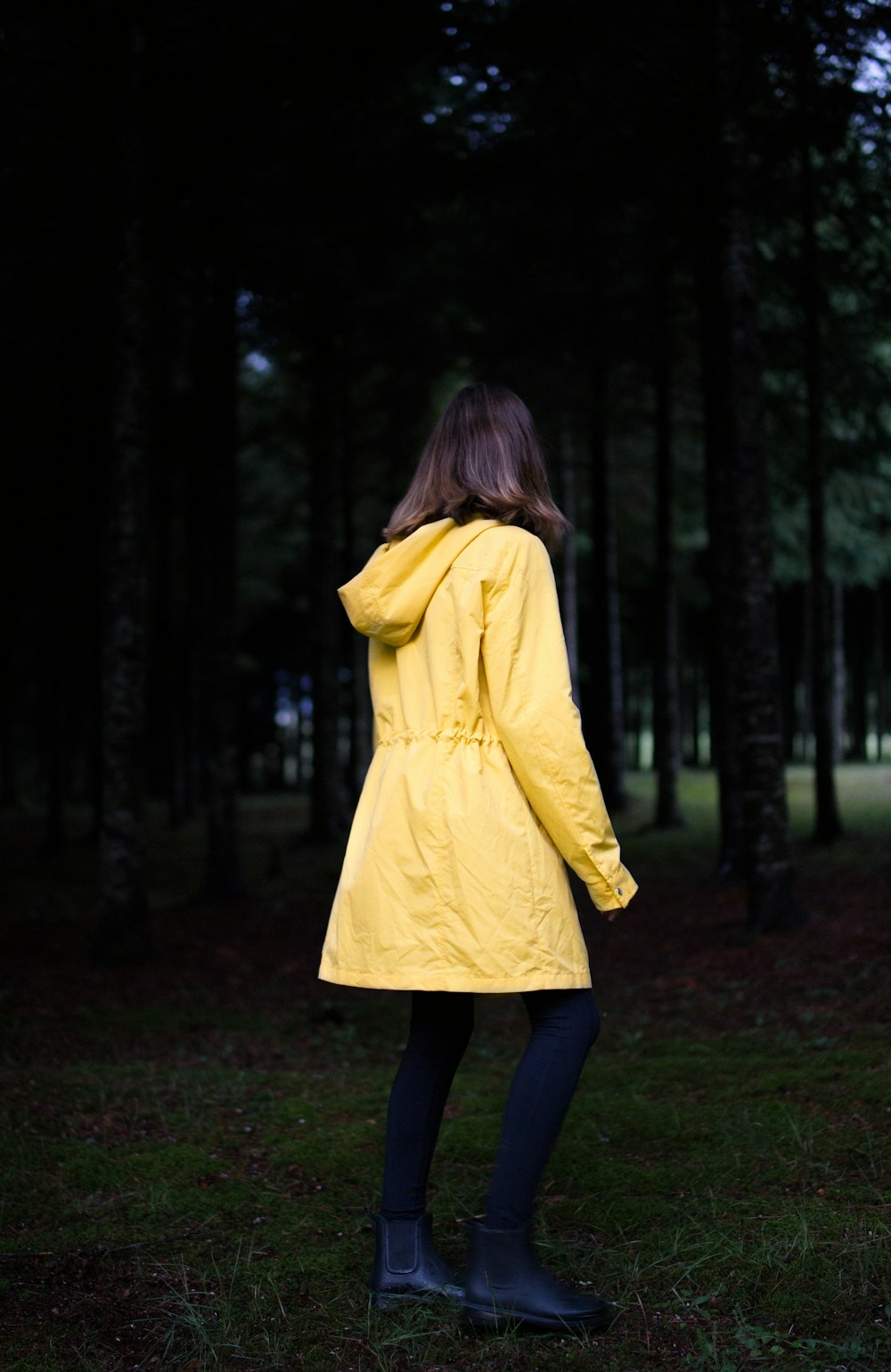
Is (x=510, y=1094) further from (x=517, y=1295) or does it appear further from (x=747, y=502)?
(x=747, y=502)

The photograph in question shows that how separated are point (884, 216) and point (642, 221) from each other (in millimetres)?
2409

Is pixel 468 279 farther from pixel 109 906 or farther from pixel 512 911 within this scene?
pixel 512 911

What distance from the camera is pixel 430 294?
13945mm

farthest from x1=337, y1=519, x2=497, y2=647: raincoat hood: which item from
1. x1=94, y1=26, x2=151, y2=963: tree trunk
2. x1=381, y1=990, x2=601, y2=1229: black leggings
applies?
x1=94, y1=26, x2=151, y2=963: tree trunk

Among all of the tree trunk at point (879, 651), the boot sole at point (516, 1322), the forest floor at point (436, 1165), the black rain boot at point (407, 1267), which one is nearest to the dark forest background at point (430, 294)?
the forest floor at point (436, 1165)

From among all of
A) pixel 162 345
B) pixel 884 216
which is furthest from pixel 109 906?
pixel 162 345

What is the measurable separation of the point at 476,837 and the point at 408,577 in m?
0.70

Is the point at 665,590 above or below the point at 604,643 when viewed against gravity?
above

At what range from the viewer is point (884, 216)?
1124 cm

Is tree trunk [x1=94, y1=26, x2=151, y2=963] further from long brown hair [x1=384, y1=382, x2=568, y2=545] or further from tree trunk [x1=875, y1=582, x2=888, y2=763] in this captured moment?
tree trunk [x1=875, y1=582, x2=888, y2=763]

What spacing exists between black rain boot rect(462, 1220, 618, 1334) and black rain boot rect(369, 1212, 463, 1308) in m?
0.21

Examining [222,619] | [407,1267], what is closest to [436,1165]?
[407,1267]

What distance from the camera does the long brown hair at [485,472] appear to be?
314 cm

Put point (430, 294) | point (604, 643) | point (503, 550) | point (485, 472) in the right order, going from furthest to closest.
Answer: point (604, 643), point (430, 294), point (485, 472), point (503, 550)
